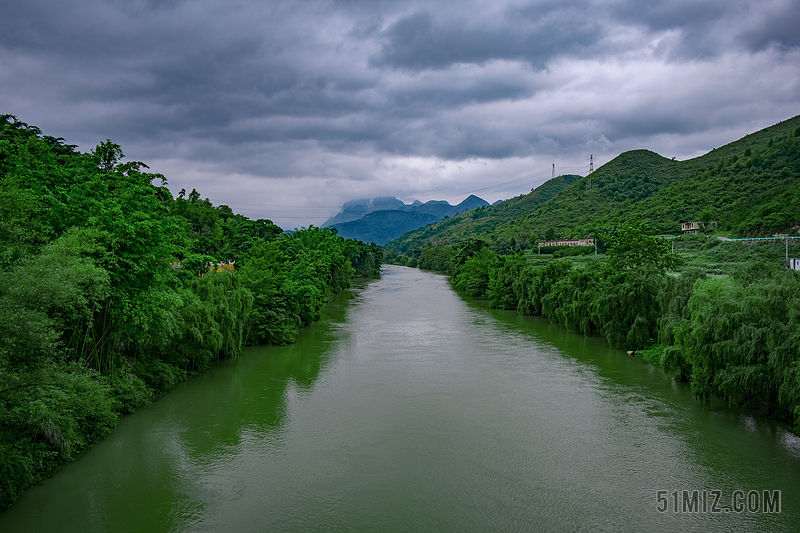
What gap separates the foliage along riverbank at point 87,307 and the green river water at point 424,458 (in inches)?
39.4

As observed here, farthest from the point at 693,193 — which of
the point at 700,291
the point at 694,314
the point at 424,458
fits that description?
the point at 424,458

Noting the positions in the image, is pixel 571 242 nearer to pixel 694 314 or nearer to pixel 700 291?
pixel 700 291

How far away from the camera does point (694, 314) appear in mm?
19281

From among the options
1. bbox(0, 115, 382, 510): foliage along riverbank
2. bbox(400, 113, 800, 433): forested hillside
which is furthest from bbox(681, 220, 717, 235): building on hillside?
bbox(0, 115, 382, 510): foliage along riverbank

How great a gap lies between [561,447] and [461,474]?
4095 mm

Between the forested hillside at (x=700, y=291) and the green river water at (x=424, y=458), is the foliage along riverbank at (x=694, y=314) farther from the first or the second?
the green river water at (x=424, y=458)

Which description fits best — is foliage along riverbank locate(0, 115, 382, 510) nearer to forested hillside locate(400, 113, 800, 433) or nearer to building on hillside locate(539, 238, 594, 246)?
forested hillside locate(400, 113, 800, 433)

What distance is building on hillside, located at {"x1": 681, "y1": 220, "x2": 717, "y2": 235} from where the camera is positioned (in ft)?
246

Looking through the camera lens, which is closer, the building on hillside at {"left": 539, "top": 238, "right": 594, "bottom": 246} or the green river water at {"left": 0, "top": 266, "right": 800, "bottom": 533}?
the green river water at {"left": 0, "top": 266, "right": 800, "bottom": 533}

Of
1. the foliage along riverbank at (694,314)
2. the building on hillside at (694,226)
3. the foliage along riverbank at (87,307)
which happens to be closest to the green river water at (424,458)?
the foliage along riverbank at (87,307)

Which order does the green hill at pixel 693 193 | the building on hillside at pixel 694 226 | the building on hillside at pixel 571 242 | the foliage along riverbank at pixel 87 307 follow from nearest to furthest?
the foliage along riverbank at pixel 87 307
the green hill at pixel 693 193
the building on hillside at pixel 694 226
the building on hillside at pixel 571 242

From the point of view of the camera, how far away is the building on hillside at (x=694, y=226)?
7506cm

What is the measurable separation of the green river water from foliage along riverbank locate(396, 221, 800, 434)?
164cm

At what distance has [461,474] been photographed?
14.1m
